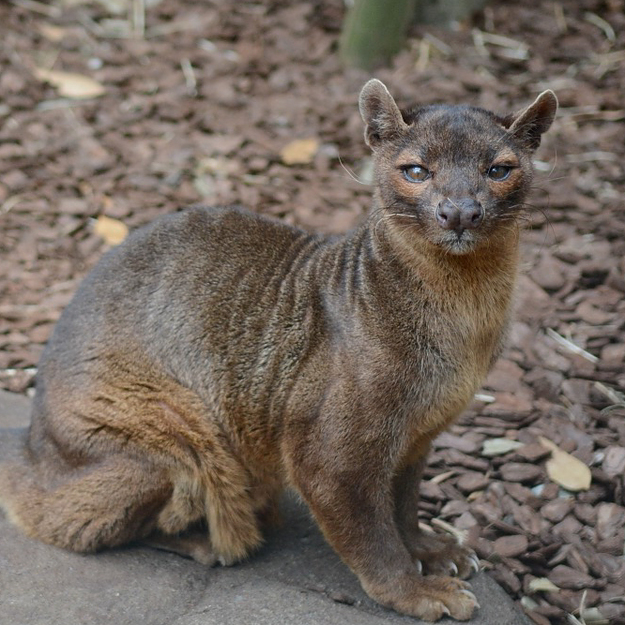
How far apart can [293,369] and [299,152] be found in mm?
4098

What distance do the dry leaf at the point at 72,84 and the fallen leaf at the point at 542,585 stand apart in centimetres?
623

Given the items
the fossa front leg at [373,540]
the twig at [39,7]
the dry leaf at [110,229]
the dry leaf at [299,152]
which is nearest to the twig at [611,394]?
the fossa front leg at [373,540]

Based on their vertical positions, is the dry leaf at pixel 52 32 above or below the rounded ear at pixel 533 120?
below

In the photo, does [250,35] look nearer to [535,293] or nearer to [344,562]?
[535,293]

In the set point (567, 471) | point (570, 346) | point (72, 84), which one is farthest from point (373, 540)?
point (72, 84)

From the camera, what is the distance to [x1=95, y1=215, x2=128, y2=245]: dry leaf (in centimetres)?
772

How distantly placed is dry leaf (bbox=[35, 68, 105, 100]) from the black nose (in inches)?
227

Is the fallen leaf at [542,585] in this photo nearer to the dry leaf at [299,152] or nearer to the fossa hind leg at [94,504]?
the fossa hind leg at [94,504]

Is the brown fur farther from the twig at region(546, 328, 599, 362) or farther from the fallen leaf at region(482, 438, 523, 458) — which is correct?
the twig at region(546, 328, 599, 362)

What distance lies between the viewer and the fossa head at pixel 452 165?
4.32 meters

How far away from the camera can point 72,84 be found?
30.5 ft

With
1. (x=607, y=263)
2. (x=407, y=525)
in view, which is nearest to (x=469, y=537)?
(x=407, y=525)

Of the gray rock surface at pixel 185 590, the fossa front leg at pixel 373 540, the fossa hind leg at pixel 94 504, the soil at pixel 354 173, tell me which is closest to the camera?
the gray rock surface at pixel 185 590

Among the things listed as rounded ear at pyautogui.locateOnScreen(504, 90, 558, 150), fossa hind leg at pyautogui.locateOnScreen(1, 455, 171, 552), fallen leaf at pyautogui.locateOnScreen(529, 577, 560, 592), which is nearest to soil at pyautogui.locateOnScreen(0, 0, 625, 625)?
fallen leaf at pyautogui.locateOnScreen(529, 577, 560, 592)
